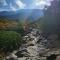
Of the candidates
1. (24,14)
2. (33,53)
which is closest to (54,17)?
(33,53)

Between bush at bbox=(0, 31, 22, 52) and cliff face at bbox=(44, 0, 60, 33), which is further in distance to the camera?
bush at bbox=(0, 31, 22, 52)

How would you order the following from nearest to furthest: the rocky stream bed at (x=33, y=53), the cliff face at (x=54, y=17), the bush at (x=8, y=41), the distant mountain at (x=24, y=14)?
the rocky stream bed at (x=33, y=53) < the cliff face at (x=54, y=17) < the bush at (x=8, y=41) < the distant mountain at (x=24, y=14)

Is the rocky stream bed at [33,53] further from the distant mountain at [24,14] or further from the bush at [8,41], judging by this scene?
the distant mountain at [24,14]

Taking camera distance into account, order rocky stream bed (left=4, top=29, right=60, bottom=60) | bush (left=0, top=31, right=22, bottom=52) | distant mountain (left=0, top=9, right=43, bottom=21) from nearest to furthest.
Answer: rocky stream bed (left=4, top=29, right=60, bottom=60)
bush (left=0, top=31, right=22, bottom=52)
distant mountain (left=0, top=9, right=43, bottom=21)

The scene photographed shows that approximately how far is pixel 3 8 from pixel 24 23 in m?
0.56

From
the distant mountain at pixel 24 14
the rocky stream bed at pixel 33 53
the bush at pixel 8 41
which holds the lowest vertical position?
the rocky stream bed at pixel 33 53

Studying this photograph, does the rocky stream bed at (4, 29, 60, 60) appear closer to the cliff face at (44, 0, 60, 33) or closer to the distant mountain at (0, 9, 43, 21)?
the cliff face at (44, 0, 60, 33)

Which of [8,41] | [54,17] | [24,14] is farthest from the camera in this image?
[24,14]

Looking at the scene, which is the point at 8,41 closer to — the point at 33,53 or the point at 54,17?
the point at 33,53

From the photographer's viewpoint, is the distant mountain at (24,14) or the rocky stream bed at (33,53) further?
the distant mountain at (24,14)

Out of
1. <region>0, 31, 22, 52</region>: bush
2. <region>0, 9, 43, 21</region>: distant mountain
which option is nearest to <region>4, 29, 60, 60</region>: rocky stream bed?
<region>0, 31, 22, 52</region>: bush

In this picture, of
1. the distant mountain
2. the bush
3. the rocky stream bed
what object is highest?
the distant mountain

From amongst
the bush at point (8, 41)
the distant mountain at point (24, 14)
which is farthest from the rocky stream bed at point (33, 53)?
the distant mountain at point (24, 14)

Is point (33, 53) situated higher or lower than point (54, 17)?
lower
